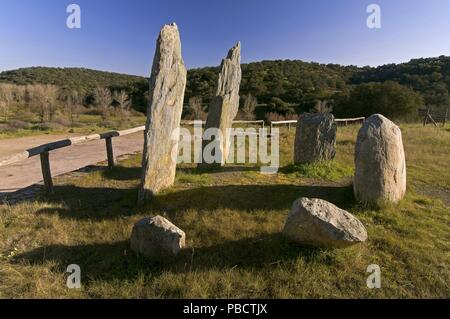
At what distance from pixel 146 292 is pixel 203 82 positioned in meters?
38.0

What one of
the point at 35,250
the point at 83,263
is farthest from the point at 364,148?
the point at 35,250

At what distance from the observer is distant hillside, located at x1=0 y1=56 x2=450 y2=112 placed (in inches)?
1296

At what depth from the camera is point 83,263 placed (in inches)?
144

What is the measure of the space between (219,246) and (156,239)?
79 centimetres

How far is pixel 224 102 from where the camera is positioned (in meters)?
7.80

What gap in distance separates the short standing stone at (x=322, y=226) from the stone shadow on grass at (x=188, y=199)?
1.32 meters

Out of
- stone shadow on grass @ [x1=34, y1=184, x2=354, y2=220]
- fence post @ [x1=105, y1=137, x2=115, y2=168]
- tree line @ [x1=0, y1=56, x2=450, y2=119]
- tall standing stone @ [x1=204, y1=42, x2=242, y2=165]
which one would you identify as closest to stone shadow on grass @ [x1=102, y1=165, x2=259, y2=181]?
fence post @ [x1=105, y1=137, x2=115, y2=168]

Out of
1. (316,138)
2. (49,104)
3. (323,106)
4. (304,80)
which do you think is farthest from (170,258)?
(304,80)

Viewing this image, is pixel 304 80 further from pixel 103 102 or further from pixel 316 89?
pixel 103 102

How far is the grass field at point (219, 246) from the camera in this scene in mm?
3129

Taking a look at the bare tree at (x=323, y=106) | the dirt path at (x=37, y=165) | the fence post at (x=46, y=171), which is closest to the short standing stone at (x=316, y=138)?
the fence post at (x=46, y=171)

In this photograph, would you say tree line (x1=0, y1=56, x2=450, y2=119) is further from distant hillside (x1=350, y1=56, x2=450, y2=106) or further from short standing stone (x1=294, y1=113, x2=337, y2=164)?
short standing stone (x1=294, y1=113, x2=337, y2=164)

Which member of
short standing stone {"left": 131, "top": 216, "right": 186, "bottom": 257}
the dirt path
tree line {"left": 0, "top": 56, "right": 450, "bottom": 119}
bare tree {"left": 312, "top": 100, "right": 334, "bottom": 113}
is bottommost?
short standing stone {"left": 131, "top": 216, "right": 186, "bottom": 257}

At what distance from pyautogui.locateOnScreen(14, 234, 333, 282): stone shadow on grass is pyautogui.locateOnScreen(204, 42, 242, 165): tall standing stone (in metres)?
4.01
